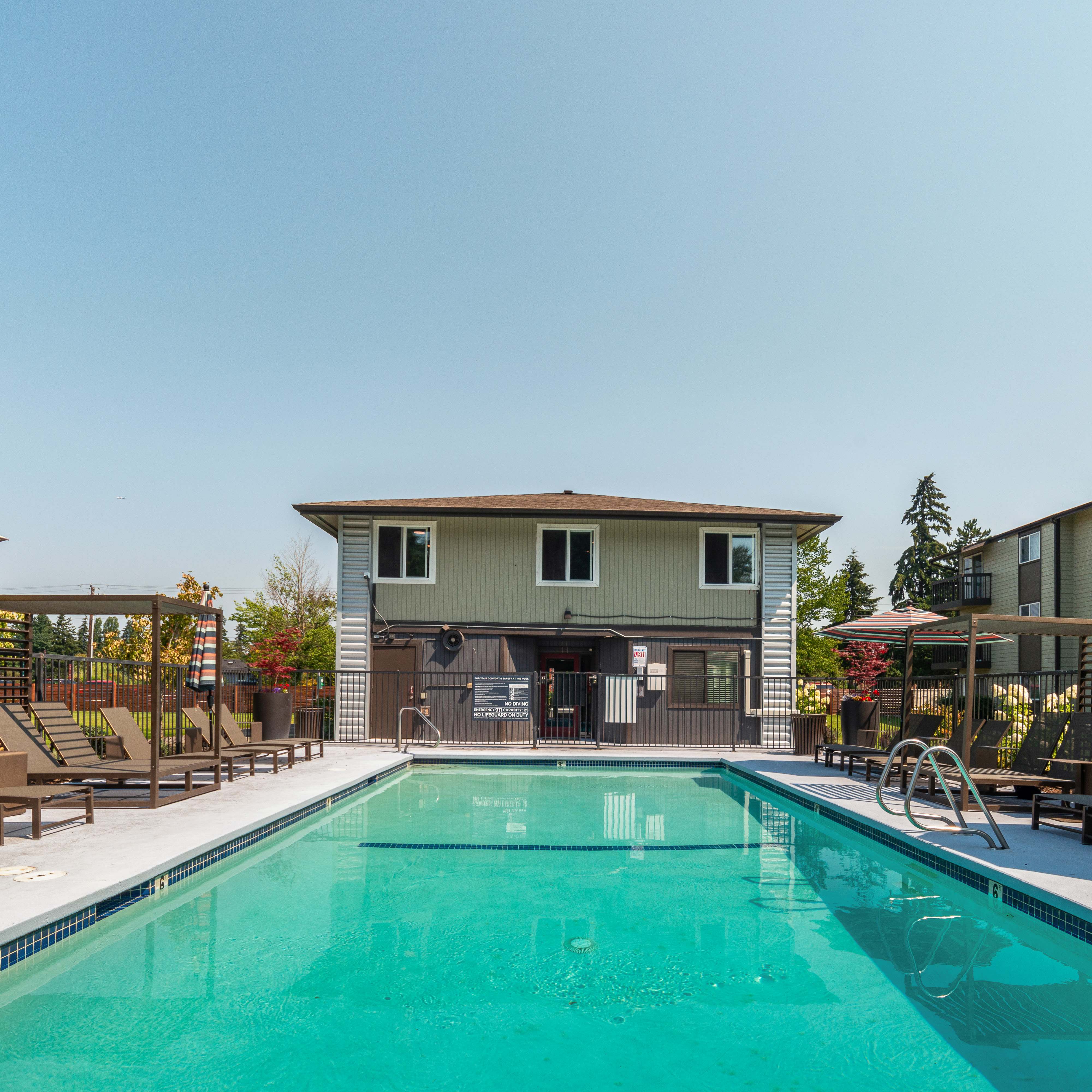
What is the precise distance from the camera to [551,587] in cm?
1769

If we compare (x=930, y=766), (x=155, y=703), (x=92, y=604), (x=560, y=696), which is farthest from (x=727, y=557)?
(x=92, y=604)

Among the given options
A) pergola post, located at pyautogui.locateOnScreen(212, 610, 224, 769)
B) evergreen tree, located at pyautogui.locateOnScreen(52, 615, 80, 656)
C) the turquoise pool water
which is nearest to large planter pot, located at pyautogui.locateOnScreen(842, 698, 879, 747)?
the turquoise pool water

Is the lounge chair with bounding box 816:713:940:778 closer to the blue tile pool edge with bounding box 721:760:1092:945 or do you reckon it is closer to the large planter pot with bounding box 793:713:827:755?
the blue tile pool edge with bounding box 721:760:1092:945

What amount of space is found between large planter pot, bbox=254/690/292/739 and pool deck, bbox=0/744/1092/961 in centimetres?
193

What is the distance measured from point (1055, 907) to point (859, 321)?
13.1m

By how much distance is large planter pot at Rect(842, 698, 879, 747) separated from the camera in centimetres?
1345

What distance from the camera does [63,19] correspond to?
1191cm

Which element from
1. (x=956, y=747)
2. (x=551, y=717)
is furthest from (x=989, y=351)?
(x=551, y=717)

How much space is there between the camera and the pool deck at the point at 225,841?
4855 mm

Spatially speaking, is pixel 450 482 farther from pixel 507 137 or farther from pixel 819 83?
pixel 819 83

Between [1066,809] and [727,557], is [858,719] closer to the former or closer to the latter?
[727,557]

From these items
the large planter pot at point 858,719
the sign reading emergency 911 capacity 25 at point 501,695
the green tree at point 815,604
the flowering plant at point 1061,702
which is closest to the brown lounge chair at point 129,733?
the sign reading emergency 911 capacity 25 at point 501,695

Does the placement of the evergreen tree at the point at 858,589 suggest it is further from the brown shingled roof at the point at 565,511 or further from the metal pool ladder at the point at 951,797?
the metal pool ladder at the point at 951,797

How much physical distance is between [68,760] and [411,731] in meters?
9.34
